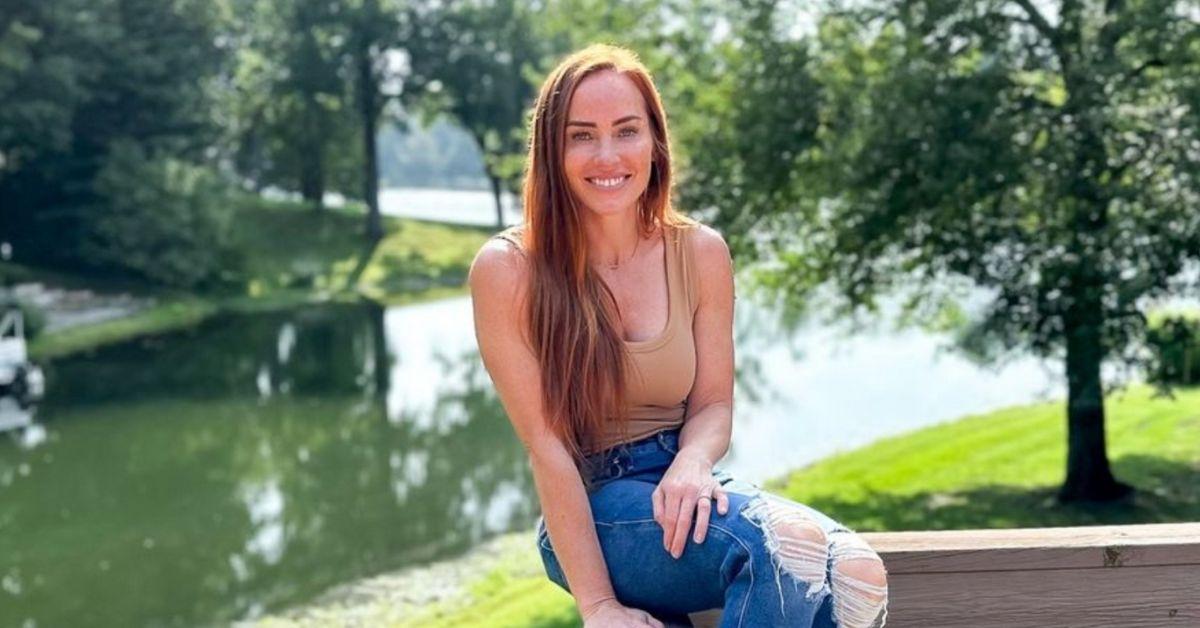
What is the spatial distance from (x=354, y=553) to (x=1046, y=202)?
693cm

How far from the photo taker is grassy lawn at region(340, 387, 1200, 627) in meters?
9.84

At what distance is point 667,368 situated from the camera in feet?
7.77

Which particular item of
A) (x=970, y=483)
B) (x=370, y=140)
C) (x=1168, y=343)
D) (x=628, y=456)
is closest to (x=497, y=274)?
(x=628, y=456)

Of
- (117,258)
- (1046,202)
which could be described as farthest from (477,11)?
(1046,202)

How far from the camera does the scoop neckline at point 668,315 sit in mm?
2342

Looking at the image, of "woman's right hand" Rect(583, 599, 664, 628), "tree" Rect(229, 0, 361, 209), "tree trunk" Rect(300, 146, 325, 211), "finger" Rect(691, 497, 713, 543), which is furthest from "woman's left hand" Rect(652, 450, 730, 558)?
"tree trunk" Rect(300, 146, 325, 211)

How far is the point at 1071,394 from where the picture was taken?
10.4m

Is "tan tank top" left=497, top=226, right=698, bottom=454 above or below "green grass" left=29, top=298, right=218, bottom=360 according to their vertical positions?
above

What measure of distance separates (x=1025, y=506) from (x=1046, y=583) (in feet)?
28.7

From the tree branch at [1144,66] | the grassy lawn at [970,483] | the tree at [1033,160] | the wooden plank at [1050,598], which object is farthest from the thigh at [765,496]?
the tree branch at [1144,66]

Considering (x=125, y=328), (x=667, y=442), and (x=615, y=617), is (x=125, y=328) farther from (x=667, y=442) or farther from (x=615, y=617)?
(x=615, y=617)

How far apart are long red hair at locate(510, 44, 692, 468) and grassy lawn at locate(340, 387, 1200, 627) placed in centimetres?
597

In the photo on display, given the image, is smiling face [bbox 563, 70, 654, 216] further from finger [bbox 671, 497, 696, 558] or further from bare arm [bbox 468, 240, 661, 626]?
finger [bbox 671, 497, 696, 558]

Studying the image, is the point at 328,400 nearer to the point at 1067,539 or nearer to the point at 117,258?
the point at 117,258
